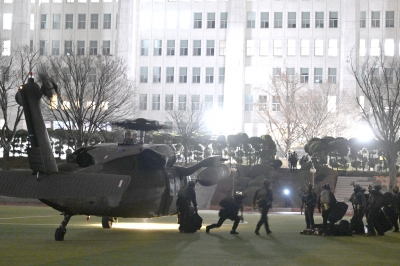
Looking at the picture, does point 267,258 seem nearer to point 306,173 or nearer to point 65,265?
point 65,265

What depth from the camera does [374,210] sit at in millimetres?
24781

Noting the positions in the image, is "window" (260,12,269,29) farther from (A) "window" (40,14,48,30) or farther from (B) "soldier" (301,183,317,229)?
(B) "soldier" (301,183,317,229)

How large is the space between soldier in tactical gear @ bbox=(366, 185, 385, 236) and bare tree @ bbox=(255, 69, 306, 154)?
1842 inches

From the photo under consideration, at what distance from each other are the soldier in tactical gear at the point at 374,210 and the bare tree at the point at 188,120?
36.5 meters

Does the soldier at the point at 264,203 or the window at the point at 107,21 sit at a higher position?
the window at the point at 107,21

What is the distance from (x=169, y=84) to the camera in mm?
A: 94062

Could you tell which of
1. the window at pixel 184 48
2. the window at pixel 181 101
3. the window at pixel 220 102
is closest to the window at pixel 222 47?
the window at pixel 184 48

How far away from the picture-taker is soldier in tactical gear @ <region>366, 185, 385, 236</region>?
2448cm

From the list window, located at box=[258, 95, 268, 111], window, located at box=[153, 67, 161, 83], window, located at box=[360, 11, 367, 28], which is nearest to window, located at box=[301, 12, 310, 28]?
window, located at box=[360, 11, 367, 28]

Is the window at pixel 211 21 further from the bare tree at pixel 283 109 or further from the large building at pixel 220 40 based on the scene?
the bare tree at pixel 283 109

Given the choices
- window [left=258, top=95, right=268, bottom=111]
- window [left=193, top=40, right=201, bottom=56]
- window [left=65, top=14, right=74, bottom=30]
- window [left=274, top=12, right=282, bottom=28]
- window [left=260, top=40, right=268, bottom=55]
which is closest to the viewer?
window [left=258, top=95, right=268, bottom=111]

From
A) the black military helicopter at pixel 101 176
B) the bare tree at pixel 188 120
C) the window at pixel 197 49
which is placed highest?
the window at pixel 197 49

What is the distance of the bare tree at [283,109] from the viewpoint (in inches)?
Result: 2926

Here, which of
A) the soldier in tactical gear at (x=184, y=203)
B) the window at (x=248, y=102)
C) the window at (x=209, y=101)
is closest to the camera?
the soldier in tactical gear at (x=184, y=203)
